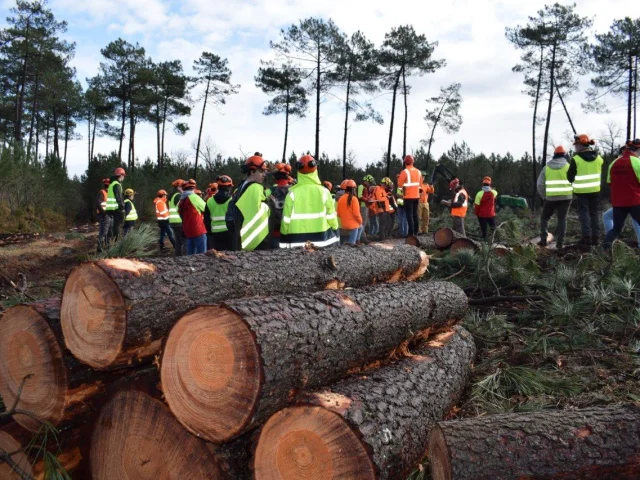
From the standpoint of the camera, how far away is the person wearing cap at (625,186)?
7.58m

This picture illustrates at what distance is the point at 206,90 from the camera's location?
35125mm

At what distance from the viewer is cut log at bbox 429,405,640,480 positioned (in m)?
2.06

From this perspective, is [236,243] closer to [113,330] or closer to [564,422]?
[113,330]

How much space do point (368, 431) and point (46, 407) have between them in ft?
6.16

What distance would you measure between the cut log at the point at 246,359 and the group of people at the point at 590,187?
645cm

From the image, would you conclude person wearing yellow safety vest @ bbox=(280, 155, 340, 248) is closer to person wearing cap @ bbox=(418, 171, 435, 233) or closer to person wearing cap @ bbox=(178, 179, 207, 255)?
person wearing cap @ bbox=(178, 179, 207, 255)

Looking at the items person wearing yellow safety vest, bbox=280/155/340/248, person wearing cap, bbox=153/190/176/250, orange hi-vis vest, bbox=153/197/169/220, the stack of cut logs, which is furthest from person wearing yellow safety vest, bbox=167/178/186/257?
the stack of cut logs

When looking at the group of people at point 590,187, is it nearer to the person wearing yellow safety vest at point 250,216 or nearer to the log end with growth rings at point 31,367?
the person wearing yellow safety vest at point 250,216

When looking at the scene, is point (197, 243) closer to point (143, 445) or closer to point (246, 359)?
point (143, 445)

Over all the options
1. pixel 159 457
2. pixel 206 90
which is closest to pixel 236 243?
pixel 159 457

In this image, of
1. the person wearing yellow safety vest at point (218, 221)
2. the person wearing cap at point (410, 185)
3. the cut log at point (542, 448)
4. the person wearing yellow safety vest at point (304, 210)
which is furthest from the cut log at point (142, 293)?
the person wearing cap at point (410, 185)

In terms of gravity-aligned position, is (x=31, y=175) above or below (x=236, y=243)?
above

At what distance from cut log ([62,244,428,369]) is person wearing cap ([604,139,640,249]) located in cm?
596

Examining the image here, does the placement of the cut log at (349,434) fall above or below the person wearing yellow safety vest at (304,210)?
below
